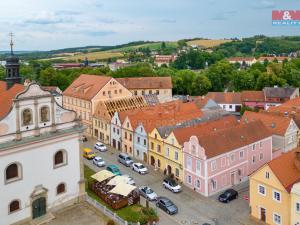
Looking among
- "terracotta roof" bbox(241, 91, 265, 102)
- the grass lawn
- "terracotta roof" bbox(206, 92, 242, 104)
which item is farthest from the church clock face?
"terracotta roof" bbox(241, 91, 265, 102)

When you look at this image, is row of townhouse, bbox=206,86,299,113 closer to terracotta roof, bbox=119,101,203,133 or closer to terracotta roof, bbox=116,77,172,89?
terracotta roof, bbox=116,77,172,89

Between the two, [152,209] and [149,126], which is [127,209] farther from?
[149,126]

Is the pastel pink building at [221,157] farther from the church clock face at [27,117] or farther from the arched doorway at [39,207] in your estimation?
the church clock face at [27,117]

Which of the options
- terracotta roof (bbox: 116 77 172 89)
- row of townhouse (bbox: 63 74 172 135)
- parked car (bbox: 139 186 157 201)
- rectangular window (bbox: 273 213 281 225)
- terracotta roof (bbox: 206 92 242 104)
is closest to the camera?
rectangular window (bbox: 273 213 281 225)

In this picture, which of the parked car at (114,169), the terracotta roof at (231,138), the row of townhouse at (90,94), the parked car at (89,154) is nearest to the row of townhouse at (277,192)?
the terracotta roof at (231,138)

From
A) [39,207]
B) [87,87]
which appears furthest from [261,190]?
[87,87]

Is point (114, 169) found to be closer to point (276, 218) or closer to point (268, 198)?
point (268, 198)

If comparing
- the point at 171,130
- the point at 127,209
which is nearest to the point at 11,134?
the point at 127,209
